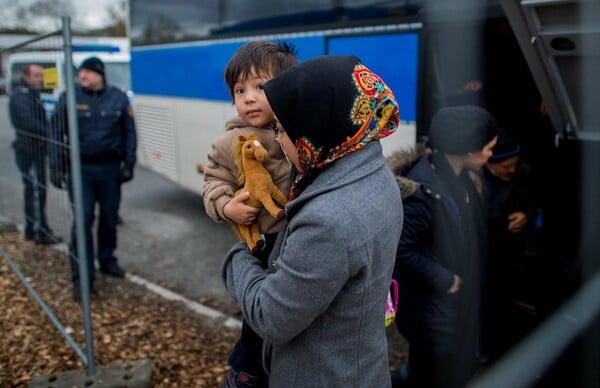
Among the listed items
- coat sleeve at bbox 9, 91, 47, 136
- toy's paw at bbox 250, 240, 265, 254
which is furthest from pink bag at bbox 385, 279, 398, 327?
coat sleeve at bbox 9, 91, 47, 136

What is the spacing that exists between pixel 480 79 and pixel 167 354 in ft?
9.89

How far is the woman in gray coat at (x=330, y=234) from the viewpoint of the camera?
53.5 inches

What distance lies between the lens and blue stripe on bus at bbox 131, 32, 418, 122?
4070 millimetres

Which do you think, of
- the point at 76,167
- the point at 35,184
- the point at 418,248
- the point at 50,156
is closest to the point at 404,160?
the point at 418,248

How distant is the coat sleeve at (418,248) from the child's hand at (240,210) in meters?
0.93

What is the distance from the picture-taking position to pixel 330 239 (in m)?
1.35

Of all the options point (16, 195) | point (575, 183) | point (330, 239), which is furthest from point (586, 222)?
point (16, 195)

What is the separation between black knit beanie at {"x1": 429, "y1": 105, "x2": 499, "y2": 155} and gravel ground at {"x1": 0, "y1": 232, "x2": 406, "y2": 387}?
1637 mm

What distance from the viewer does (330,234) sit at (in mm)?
1346

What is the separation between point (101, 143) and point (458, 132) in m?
3.02

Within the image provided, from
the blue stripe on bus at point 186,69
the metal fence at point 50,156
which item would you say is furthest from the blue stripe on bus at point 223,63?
the metal fence at point 50,156

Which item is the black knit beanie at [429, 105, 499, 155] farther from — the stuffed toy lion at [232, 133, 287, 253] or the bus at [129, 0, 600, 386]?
the stuffed toy lion at [232, 133, 287, 253]

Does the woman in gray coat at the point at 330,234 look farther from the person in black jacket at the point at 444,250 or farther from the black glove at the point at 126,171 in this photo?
the black glove at the point at 126,171

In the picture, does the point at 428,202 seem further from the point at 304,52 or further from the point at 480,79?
the point at 304,52
